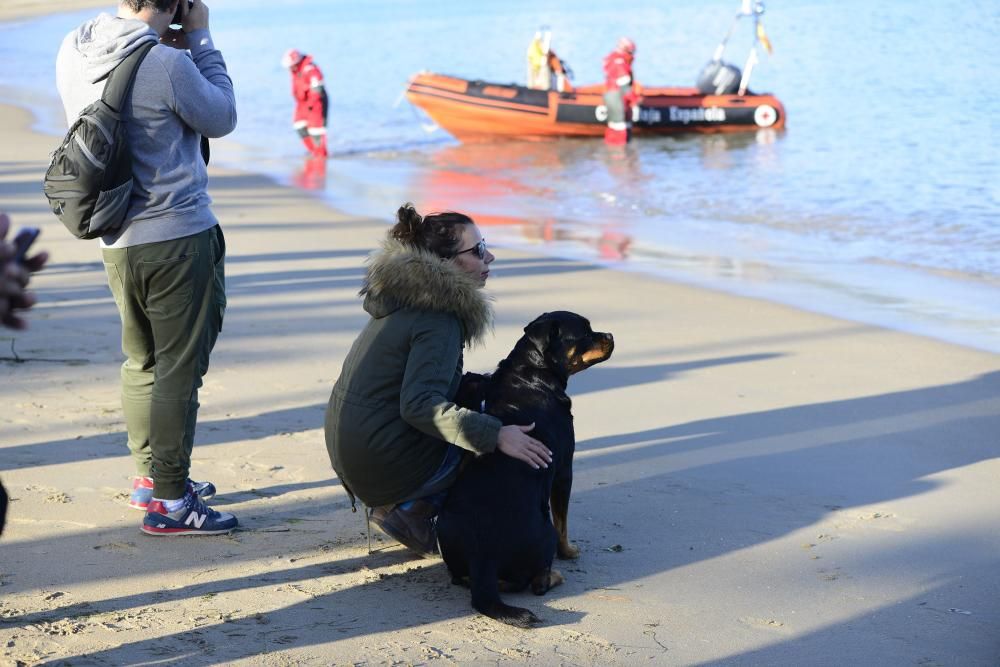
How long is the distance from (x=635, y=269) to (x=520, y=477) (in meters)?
6.05

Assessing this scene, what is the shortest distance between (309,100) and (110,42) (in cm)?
1383

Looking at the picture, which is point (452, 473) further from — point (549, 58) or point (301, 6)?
point (301, 6)

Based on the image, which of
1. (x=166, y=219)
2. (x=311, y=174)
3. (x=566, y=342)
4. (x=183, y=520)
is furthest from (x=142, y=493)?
(x=311, y=174)

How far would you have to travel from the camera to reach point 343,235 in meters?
10.7

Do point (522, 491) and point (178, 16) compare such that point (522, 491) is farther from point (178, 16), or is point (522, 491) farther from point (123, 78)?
point (178, 16)

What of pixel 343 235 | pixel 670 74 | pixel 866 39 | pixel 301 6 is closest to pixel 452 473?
pixel 343 235

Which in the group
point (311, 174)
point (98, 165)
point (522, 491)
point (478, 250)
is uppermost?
point (98, 165)

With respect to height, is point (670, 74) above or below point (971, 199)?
above

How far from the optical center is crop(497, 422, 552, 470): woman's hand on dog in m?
3.62

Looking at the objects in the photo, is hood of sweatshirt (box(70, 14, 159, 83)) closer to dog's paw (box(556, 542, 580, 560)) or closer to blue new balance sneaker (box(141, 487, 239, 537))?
blue new balance sneaker (box(141, 487, 239, 537))

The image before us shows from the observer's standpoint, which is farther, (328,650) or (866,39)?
(866,39)

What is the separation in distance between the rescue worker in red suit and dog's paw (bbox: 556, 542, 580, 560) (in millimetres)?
15572

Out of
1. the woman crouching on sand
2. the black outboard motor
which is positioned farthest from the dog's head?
the black outboard motor

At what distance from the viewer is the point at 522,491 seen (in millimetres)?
3676
